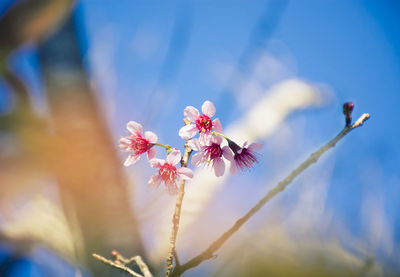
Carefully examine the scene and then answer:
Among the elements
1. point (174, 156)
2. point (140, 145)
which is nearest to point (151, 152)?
point (140, 145)

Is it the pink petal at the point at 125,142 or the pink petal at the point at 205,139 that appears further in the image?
the pink petal at the point at 125,142

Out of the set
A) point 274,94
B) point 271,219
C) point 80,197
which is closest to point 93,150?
point 80,197

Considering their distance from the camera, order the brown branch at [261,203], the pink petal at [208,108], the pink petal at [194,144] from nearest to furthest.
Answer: the brown branch at [261,203]
the pink petal at [194,144]
the pink petal at [208,108]

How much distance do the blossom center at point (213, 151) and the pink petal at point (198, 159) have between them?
12 mm

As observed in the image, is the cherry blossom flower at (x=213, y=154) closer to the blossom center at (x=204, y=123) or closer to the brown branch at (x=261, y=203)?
the blossom center at (x=204, y=123)

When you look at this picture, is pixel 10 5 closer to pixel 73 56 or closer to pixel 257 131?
pixel 73 56

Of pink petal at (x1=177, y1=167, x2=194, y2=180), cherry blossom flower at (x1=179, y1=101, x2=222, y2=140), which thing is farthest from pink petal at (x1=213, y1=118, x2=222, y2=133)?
pink petal at (x1=177, y1=167, x2=194, y2=180)

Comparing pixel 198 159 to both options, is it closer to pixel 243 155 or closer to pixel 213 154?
pixel 213 154

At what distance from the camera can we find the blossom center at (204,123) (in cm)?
46

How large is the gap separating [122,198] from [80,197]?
0.64 feet

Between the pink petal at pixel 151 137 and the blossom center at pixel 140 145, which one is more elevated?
the blossom center at pixel 140 145

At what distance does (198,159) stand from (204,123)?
2.5 inches

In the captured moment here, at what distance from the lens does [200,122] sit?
0.47m

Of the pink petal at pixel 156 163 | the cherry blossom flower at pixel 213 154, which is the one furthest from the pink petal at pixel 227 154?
the pink petal at pixel 156 163
